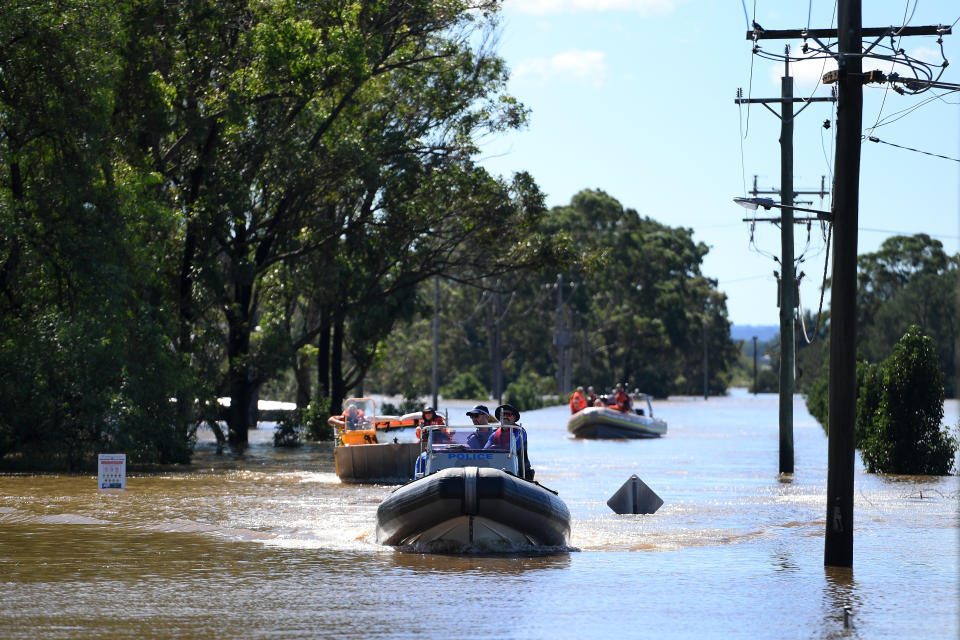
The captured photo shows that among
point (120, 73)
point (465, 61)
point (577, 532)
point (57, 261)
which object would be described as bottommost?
point (577, 532)

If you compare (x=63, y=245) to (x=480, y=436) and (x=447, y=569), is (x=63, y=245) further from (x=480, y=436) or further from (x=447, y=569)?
(x=447, y=569)

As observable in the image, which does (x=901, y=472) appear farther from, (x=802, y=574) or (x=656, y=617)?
(x=656, y=617)

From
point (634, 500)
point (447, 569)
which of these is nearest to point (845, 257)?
point (447, 569)

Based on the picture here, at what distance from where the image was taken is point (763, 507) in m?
22.9

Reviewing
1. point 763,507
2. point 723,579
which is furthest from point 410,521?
point 763,507

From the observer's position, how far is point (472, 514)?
1558cm

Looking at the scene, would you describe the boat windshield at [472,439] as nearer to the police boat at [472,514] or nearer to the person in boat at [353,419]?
the police boat at [472,514]

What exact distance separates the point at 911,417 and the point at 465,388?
72.8 m

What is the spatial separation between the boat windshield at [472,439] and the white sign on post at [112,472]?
28.3 ft

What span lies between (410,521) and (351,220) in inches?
1065

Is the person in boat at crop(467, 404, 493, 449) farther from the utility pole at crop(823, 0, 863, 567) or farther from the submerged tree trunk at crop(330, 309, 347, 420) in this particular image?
the submerged tree trunk at crop(330, 309, 347, 420)

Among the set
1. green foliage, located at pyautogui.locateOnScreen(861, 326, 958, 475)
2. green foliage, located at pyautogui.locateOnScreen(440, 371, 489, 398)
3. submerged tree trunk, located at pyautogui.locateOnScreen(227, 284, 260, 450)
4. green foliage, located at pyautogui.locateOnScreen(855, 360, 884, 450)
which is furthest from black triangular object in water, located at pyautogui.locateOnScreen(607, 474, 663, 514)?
green foliage, located at pyautogui.locateOnScreen(440, 371, 489, 398)

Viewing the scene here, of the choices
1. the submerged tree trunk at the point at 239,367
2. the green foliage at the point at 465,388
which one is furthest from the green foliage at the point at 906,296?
the submerged tree trunk at the point at 239,367

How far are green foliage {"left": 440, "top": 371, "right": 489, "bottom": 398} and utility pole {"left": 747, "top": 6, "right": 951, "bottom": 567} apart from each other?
283 ft
